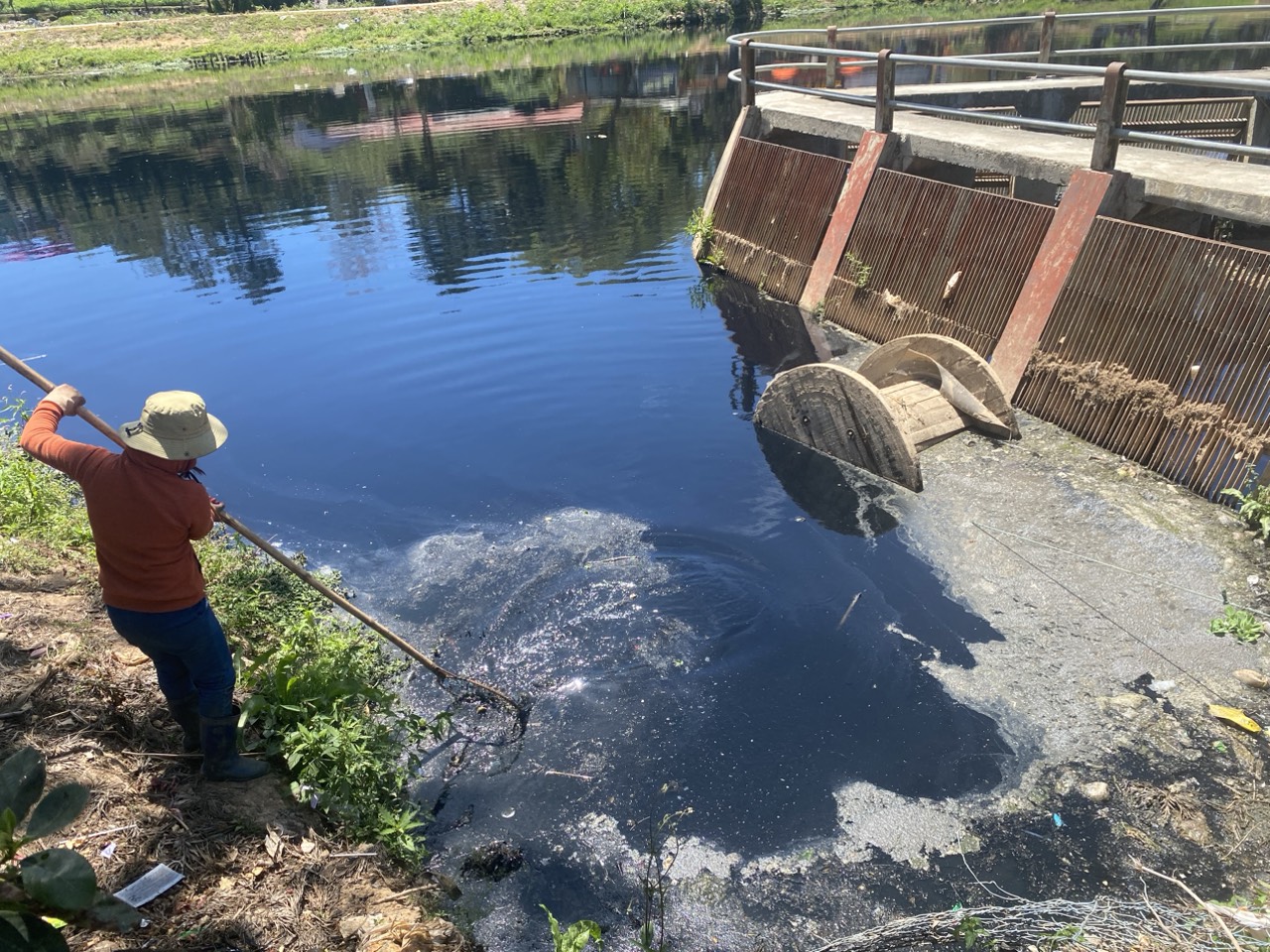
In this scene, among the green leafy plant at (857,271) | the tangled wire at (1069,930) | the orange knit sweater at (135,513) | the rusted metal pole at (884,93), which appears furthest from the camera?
the green leafy plant at (857,271)

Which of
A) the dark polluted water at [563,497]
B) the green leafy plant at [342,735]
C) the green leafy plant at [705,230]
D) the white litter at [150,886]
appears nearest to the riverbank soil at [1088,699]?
the dark polluted water at [563,497]

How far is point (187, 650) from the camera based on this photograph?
4617mm

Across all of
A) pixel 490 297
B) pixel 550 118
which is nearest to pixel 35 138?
pixel 550 118

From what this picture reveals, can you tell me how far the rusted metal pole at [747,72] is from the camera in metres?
14.2

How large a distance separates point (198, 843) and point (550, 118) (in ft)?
94.4

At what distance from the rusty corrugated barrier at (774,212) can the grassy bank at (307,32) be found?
44.6 metres

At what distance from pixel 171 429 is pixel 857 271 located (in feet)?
31.8

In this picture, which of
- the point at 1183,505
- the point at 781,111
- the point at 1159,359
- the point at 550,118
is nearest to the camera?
the point at 1183,505

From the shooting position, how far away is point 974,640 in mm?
6707

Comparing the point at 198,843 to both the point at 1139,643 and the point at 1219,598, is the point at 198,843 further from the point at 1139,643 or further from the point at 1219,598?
the point at 1219,598

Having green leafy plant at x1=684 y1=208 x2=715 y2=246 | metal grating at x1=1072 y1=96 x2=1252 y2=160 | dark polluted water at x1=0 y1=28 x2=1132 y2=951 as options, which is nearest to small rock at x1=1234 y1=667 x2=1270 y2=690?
dark polluted water at x1=0 y1=28 x2=1132 y2=951

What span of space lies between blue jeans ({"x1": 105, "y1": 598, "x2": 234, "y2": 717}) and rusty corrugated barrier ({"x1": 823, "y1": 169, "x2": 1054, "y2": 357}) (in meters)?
8.21

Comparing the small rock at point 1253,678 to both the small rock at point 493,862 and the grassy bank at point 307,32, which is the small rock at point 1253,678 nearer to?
the small rock at point 493,862

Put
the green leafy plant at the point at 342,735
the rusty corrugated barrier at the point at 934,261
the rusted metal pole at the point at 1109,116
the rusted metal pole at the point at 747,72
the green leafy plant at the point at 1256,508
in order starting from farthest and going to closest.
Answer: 1. the rusted metal pole at the point at 747,72
2. the rusty corrugated barrier at the point at 934,261
3. the rusted metal pole at the point at 1109,116
4. the green leafy plant at the point at 1256,508
5. the green leafy plant at the point at 342,735
